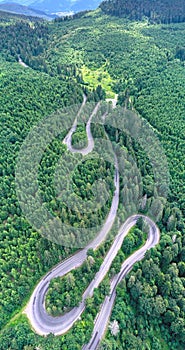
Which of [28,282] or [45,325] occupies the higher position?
[28,282]

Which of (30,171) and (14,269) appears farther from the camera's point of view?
(30,171)

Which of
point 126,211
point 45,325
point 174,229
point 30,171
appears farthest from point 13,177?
point 174,229

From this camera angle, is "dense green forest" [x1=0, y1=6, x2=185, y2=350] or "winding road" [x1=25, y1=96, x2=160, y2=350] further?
"dense green forest" [x1=0, y1=6, x2=185, y2=350]

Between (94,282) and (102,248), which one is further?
(102,248)

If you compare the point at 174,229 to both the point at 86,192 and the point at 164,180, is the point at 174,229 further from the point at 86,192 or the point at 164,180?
the point at 86,192

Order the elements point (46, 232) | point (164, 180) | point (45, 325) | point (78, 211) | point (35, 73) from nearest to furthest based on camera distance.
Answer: point (45, 325)
point (46, 232)
point (78, 211)
point (164, 180)
point (35, 73)

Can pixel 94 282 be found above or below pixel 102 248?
below

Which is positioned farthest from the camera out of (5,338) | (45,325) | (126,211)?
(126,211)

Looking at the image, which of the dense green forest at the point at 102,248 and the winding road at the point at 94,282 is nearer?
the winding road at the point at 94,282
